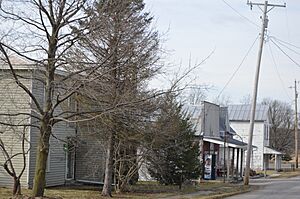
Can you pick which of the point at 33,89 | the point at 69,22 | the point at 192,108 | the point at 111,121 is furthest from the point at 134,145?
the point at 192,108

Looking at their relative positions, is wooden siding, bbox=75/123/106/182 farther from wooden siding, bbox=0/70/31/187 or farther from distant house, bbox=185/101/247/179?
distant house, bbox=185/101/247/179

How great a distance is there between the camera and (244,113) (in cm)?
7731

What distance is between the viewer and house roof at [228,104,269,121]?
76.8 metres

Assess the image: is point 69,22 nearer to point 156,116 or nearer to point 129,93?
point 129,93

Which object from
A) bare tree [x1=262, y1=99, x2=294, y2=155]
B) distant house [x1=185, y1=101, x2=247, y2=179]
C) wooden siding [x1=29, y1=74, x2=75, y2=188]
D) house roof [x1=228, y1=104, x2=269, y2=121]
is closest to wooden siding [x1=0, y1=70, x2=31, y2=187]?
wooden siding [x1=29, y1=74, x2=75, y2=188]

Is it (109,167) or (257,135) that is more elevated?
(257,135)

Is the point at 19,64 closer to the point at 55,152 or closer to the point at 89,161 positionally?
the point at 55,152

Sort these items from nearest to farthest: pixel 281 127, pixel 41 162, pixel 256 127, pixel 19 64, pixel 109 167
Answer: pixel 41 162 < pixel 19 64 < pixel 109 167 < pixel 256 127 < pixel 281 127

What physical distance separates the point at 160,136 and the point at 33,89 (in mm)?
6158

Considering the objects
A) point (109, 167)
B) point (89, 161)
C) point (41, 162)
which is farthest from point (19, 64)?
point (89, 161)

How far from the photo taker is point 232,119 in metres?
76.8

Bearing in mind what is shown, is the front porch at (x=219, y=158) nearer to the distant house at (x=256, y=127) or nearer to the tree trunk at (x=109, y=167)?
the tree trunk at (x=109, y=167)

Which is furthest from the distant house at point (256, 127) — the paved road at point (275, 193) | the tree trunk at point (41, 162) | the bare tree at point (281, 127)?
the tree trunk at point (41, 162)

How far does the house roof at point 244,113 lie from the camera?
252 ft
